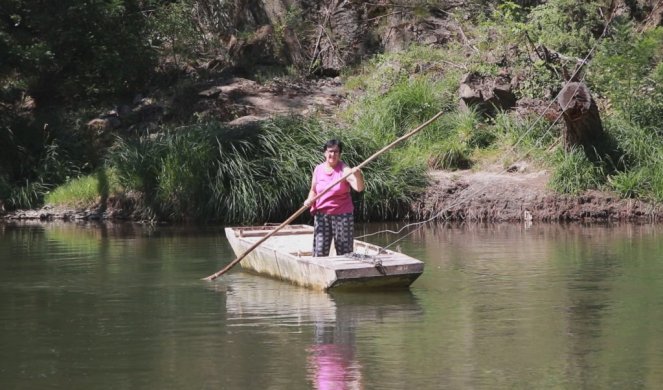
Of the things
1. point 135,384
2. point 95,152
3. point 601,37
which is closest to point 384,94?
point 601,37

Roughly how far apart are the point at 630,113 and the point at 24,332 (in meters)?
13.6

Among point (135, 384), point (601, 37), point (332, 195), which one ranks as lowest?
point (135, 384)

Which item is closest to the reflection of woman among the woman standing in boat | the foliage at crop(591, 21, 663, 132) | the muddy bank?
the woman standing in boat

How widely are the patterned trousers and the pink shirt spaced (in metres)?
0.09

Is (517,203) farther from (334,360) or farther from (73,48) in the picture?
(334,360)

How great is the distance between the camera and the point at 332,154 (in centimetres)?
1278

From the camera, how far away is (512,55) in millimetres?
23797

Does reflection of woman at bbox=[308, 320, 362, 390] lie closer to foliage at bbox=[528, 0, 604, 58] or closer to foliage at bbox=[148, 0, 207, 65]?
foliage at bbox=[528, 0, 604, 58]

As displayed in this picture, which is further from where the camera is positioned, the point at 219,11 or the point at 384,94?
the point at 219,11

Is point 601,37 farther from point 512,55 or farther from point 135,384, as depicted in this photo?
point 135,384

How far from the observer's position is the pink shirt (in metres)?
12.9

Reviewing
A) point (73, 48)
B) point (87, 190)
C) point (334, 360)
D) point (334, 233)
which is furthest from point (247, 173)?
point (334, 360)

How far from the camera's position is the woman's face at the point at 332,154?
41.8 feet

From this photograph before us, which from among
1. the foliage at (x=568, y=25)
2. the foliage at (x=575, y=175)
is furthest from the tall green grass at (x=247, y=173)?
the foliage at (x=568, y=25)
